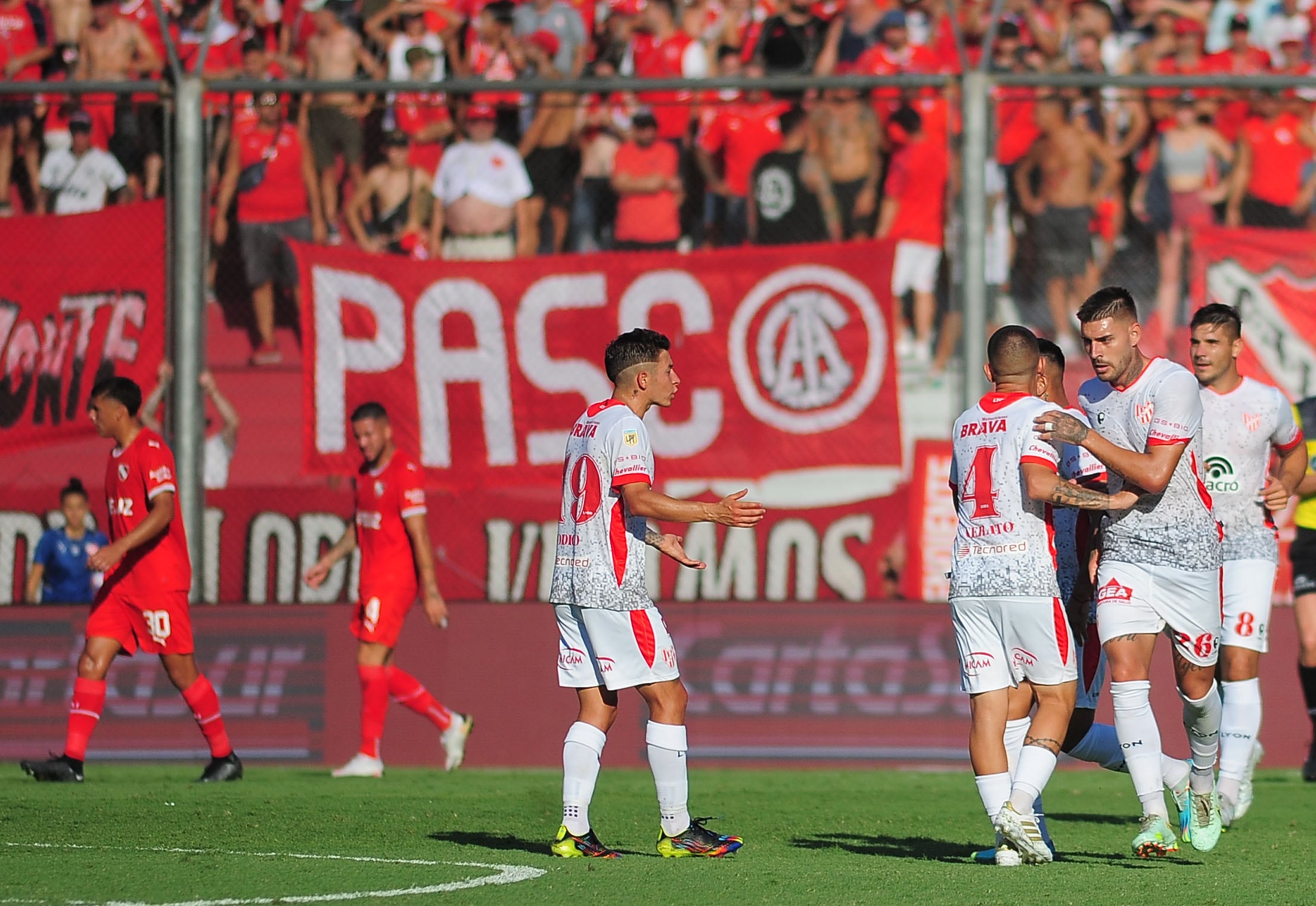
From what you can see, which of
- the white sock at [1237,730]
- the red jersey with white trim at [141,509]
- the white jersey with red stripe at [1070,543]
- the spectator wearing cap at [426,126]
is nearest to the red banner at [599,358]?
the spectator wearing cap at [426,126]

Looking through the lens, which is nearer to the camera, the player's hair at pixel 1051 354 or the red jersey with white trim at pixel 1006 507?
the red jersey with white trim at pixel 1006 507

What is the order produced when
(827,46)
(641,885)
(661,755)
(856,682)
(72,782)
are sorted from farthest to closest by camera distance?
(827,46)
(856,682)
(72,782)
(661,755)
(641,885)

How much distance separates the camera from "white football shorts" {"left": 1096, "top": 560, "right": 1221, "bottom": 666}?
22.2ft

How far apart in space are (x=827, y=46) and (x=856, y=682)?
5.95 metres

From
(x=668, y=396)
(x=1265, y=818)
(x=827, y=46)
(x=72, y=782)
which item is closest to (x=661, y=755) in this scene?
(x=668, y=396)

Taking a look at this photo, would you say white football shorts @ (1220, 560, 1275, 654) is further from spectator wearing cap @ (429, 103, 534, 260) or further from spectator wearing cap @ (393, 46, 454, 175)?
spectator wearing cap @ (393, 46, 454, 175)

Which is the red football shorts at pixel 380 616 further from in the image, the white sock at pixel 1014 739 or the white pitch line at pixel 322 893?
the white sock at pixel 1014 739

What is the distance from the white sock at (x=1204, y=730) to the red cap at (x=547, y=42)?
918 cm

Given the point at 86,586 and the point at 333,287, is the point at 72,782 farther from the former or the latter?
the point at 333,287

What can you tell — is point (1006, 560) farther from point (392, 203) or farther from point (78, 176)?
point (78, 176)

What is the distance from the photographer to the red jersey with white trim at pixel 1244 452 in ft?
26.3

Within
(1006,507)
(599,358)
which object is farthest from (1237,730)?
(599,358)

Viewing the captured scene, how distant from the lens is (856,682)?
11.1 metres

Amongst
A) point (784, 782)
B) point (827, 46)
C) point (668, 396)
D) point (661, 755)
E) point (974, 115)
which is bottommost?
point (784, 782)
